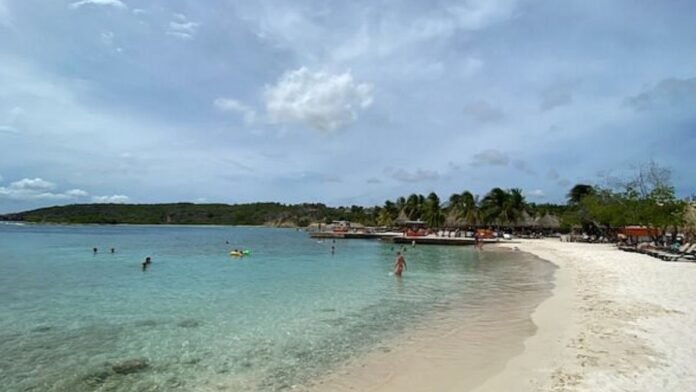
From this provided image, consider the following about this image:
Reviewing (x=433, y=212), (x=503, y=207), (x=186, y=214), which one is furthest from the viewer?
(x=186, y=214)

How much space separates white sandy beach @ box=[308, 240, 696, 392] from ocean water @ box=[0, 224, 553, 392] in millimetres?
1124

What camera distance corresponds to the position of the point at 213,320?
13.1m

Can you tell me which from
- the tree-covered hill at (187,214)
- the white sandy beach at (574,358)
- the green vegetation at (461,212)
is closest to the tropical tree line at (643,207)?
the green vegetation at (461,212)

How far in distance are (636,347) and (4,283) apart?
2391cm

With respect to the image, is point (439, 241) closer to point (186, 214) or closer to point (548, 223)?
point (548, 223)

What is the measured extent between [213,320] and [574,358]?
29.6ft

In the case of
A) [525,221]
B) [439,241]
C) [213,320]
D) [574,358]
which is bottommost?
[213,320]

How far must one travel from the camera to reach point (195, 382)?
776 centimetres

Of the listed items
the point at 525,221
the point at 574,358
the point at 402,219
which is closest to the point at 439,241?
the point at 525,221

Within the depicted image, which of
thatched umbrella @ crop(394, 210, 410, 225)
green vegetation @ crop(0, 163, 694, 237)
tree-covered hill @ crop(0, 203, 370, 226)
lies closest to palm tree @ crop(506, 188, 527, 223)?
green vegetation @ crop(0, 163, 694, 237)

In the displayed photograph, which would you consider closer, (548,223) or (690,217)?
(690,217)

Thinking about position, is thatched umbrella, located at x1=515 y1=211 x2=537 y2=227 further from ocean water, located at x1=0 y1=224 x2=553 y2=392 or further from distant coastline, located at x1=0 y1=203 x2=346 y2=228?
distant coastline, located at x1=0 y1=203 x2=346 y2=228

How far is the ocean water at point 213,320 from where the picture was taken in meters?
8.27

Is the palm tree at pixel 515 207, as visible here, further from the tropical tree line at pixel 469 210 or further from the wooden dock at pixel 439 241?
the wooden dock at pixel 439 241
